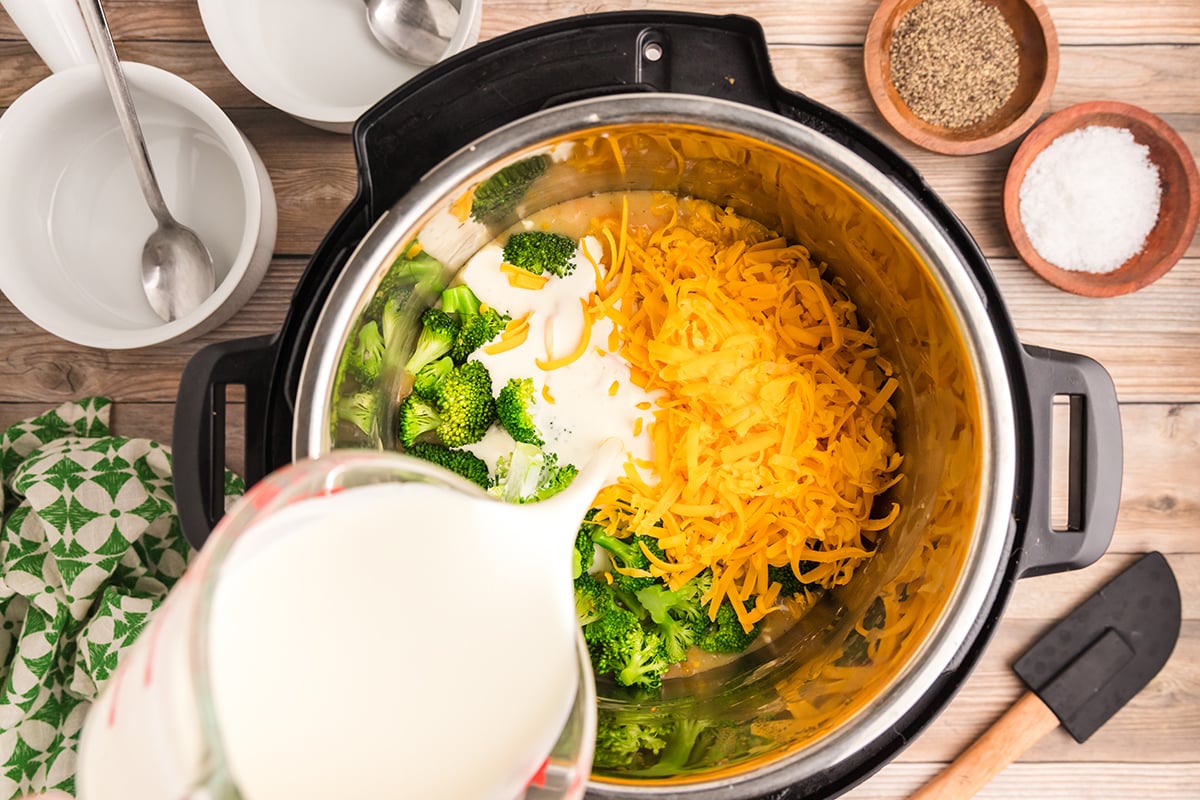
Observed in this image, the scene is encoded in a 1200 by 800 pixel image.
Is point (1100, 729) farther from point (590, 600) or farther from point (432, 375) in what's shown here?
point (432, 375)

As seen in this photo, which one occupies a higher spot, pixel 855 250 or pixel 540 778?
pixel 855 250

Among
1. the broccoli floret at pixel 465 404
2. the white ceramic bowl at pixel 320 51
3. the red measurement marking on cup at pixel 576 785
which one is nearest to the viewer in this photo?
the red measurement marking on cup at pixel 576 785

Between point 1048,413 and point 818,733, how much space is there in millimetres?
386

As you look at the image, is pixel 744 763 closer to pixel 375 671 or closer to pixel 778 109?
pixel 375 671

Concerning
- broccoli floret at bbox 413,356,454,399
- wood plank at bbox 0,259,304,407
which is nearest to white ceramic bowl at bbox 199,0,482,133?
wood plank at bbox 0,259,304,407

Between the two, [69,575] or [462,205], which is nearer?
[462,205]

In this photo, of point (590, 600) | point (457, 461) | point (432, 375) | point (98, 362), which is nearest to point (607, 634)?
point (590, 600)

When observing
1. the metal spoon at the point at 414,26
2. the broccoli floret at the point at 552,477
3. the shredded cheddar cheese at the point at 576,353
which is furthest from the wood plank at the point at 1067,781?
the metal spoon at the point at 414,26

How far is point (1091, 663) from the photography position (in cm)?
115

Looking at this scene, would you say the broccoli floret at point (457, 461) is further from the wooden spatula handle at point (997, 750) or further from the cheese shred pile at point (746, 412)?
the wooden spatula handle at point (997, 750)

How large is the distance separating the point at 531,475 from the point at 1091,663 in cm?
83

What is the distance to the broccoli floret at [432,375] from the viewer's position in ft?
3.27

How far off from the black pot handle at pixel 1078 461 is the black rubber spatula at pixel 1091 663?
0.38 metres

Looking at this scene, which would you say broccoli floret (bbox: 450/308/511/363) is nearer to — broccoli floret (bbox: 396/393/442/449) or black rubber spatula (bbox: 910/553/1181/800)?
broccoli floret (bbox: 396/393/442/449)
